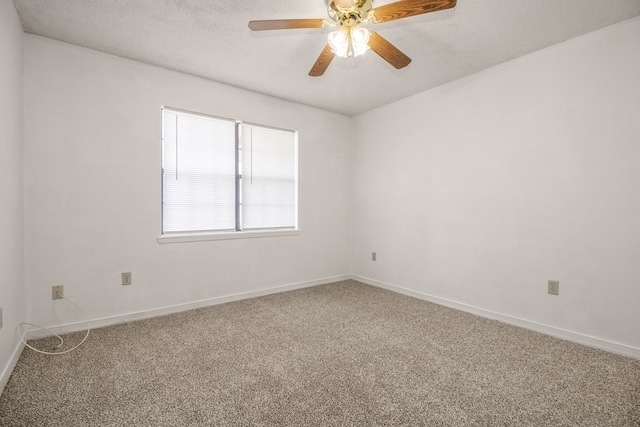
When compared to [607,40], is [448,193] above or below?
below

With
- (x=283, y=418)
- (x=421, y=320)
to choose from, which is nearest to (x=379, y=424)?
(x=283, y=418)

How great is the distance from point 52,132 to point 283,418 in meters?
2.71

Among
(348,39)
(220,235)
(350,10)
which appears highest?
(350,10)

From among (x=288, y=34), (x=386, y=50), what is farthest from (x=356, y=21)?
(x=288, y=34)

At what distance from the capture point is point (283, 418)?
4.81ft

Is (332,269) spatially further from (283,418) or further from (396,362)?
(283,418)

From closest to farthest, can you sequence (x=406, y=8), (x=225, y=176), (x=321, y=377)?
1. (x=406, y=8)
2. (x=321, y=377)
3. (x=225, y=176)

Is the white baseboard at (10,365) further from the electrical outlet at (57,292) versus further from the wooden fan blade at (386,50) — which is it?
the wooden fan blade at (386,50)

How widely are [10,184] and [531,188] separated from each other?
12.6ft

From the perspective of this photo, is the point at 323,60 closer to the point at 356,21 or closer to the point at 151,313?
the point at 356,21

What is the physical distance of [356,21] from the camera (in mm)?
1797

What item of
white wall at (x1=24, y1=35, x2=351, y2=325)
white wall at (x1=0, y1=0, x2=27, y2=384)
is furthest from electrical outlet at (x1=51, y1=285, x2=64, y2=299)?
white wall at (x1=0, y1=0, x2=27, y2=384)

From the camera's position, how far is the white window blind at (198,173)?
3010mm

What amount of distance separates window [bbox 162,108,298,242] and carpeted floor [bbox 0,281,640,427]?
42.2 inches
